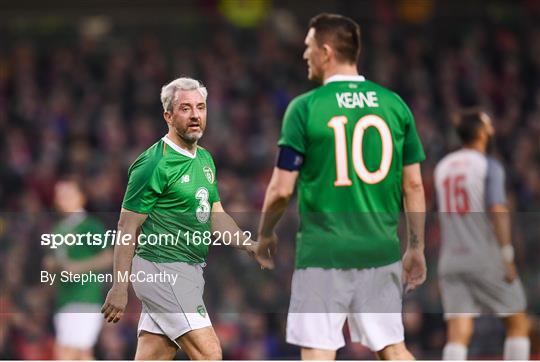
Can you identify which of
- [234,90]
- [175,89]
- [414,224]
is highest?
[234,90]

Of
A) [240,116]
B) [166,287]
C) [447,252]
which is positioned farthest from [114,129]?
[166,287]

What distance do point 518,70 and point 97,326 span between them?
857 cm

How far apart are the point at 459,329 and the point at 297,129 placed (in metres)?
2.71

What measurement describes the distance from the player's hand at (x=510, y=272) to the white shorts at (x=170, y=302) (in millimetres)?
2373

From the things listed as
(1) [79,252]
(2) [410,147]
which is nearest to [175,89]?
(1) [79,252]

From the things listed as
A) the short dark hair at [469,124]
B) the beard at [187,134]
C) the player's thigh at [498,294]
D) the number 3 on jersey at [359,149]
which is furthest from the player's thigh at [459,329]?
the beard at [187,134]

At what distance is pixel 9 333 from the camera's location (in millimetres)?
10344

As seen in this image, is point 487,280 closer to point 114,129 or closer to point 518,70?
point 114,129

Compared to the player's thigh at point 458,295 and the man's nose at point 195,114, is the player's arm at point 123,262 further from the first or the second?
the player's thigh at point 458,295

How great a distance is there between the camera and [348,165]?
5.73 m

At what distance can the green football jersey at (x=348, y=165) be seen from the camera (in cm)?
572

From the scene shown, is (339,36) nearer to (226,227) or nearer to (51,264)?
(226,227)

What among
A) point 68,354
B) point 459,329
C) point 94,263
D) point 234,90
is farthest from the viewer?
point 234,90

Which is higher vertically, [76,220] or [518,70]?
[518,70]
